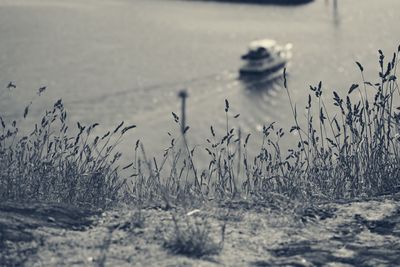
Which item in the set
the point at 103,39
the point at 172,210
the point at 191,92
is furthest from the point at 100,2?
the point at 172,210

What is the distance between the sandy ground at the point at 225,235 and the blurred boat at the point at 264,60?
73.4 metres

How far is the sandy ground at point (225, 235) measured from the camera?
529cm

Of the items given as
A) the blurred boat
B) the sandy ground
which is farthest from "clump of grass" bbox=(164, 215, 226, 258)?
the blurred boat

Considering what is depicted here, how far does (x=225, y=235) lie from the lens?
5785 mm

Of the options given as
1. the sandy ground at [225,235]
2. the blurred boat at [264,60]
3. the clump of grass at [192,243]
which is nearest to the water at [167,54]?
the blurred boat at [264,60]

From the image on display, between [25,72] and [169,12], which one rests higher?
[169,12]

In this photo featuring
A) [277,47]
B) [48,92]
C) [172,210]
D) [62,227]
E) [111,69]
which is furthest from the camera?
[277,47]

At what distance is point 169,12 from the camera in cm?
10362

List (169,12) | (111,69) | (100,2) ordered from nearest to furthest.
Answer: (111,69), (169,12), (100,2)

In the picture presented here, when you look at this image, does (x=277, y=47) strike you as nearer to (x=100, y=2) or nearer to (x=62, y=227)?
(x=100, y=2)

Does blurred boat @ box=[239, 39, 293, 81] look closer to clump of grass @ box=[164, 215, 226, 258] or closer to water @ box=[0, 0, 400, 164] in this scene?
water @ box=[0, 0, 400, 164]

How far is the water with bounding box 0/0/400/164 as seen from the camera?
67.5 meters

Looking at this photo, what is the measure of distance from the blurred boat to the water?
1.15 meters

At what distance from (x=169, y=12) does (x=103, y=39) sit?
1746 centimetres
